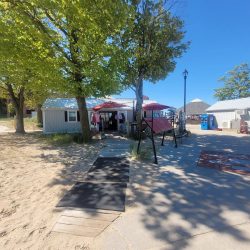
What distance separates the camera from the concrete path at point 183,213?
10.2 feet

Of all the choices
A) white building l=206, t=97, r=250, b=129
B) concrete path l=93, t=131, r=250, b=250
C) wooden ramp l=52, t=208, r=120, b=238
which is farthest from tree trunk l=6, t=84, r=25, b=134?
white building l=206, t=97, r=250, b=129

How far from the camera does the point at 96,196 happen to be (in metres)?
4.74

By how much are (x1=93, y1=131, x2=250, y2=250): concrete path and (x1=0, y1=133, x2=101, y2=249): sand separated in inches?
34.0

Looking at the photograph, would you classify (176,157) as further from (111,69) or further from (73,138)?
(73,138)

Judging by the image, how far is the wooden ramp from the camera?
3385 mm

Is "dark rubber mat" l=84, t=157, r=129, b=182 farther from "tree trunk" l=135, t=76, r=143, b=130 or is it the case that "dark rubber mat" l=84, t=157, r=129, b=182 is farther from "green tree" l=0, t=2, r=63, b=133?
"tree trunk" l=135, t=76, r=143, b=130

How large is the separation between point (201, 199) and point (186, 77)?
16.4 m

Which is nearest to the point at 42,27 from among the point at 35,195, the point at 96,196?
the point at 35,195

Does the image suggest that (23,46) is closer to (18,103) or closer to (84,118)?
(84,118)

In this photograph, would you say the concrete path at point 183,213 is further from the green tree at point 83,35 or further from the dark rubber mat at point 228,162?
the green tree at point 83,35

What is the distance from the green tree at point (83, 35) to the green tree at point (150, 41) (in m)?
2.42

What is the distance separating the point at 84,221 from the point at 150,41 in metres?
12.1

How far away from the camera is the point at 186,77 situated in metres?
19.3

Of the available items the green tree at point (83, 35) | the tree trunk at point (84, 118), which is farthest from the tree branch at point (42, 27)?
the tree trunk at point (84, 118)
